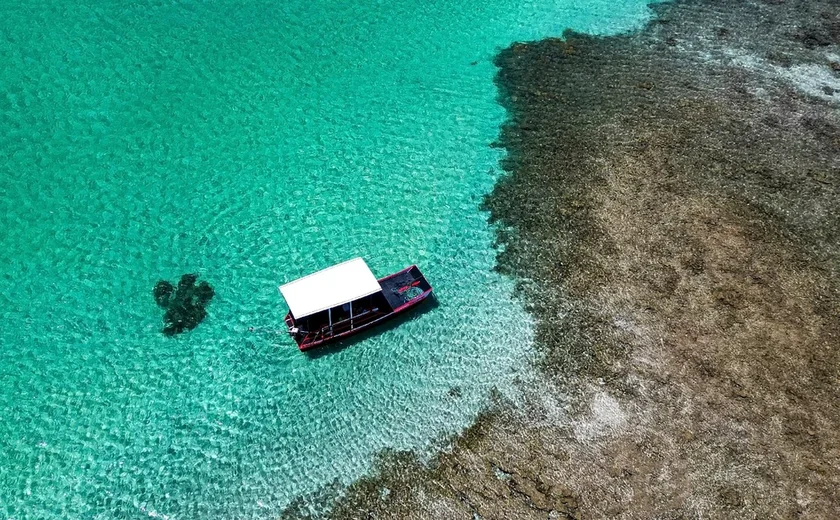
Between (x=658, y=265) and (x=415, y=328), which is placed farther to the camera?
(x=658, y=265)

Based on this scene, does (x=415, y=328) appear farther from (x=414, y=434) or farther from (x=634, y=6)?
(x=634, y=6)

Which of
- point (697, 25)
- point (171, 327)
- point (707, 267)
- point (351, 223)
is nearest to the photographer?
point (171, 327)

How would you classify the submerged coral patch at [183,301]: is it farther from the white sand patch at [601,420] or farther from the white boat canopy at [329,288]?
the white sand patch at [601,420]

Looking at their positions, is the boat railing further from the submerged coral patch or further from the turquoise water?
the submerged coral patch

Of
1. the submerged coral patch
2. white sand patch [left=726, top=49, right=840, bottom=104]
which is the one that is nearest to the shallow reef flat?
white sand patch [left=726, top=49, right=840, bottom=104]

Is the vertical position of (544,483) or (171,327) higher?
(171,327)

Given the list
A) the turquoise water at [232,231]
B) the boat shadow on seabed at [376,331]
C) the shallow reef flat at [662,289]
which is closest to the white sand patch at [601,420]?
the shallow reef flat at [662,289]

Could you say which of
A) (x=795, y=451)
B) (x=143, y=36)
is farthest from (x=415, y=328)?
(x=143, y=36)
